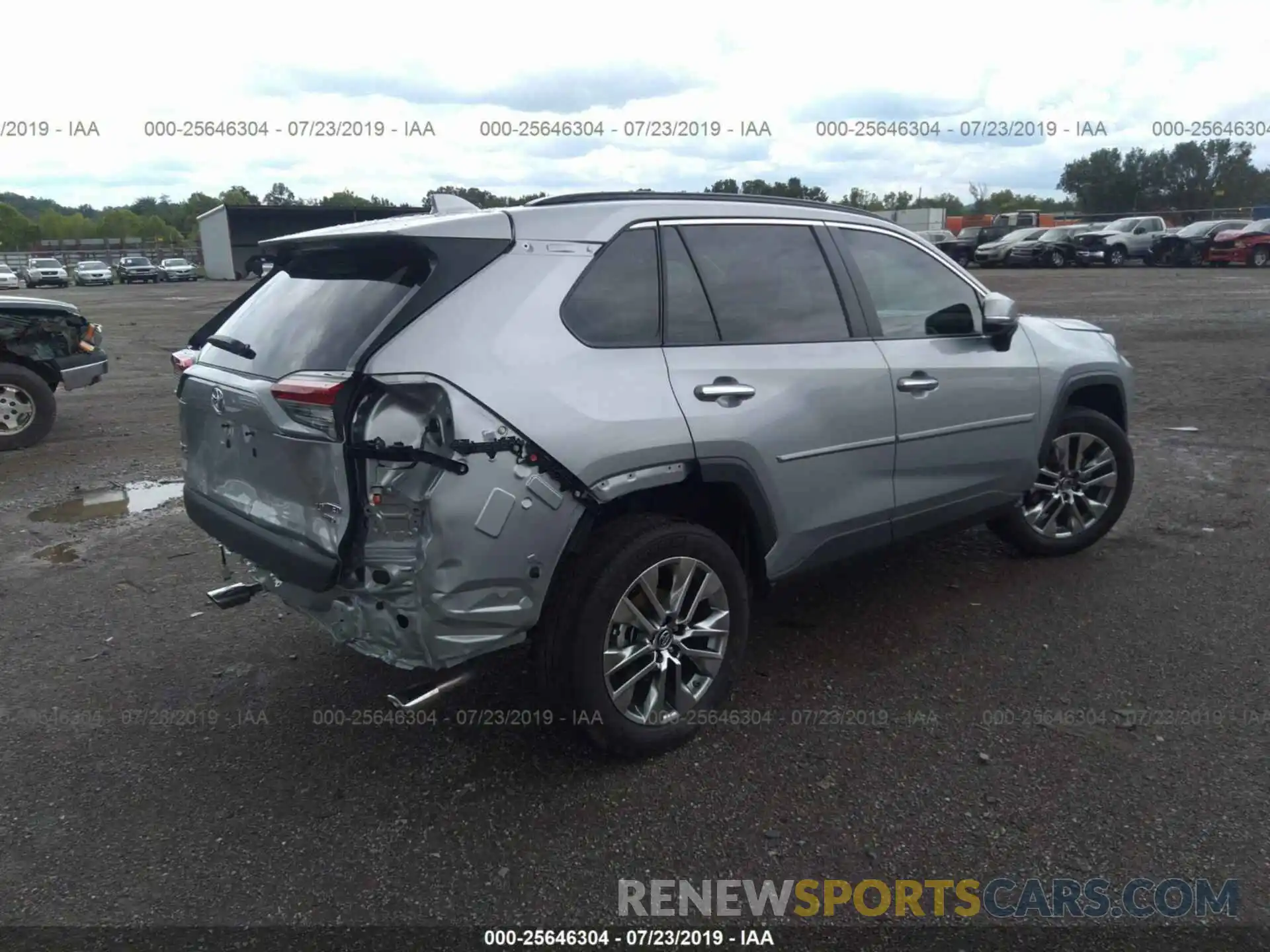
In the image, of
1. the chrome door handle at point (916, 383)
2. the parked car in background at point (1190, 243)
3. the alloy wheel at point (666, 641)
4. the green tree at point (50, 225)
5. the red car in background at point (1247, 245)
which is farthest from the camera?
the green tree at point (50, 225)

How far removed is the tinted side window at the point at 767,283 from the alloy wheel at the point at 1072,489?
1834 mm

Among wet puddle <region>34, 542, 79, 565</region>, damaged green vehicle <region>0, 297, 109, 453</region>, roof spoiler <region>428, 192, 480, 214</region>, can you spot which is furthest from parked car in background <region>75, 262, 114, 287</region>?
roof spoiler <region>428, 192, 480, 214</region>

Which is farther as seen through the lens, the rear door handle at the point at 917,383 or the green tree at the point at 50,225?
the green tree at the point at 50,225

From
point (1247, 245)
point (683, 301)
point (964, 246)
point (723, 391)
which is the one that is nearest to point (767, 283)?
point (683, 301)

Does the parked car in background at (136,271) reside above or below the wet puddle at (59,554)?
above

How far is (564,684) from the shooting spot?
321cm

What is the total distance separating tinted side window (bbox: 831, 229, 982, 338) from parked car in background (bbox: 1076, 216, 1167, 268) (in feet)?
107

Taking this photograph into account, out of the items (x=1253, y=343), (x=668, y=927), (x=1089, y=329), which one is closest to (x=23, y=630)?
(x=668, y=927)

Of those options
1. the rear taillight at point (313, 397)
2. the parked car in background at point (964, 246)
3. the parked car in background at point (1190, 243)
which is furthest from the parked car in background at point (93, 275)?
the rear taillight at point (313, 397)

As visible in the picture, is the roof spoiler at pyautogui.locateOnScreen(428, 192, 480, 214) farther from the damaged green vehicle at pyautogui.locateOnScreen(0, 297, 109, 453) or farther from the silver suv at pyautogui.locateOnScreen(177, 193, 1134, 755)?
the damaged green vehicle at pyautogui.locateOnScreen(0, 297, 109, 453)

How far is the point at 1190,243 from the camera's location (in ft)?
103

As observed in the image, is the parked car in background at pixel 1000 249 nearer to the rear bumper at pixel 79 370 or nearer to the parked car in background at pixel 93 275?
the rear bumper at pixel 79 370

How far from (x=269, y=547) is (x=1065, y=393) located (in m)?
3.87

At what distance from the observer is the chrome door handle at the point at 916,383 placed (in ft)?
13.5
